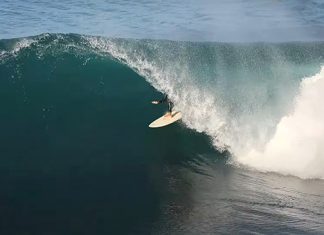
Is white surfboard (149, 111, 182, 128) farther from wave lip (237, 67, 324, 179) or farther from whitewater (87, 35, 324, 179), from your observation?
wave lip (237, 67, 324, 179)

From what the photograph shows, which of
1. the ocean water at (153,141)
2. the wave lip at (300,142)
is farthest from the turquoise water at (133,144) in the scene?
the wave lip at (300,142)

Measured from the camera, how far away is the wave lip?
13727 mm

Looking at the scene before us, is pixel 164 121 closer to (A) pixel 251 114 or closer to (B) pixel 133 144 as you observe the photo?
(B) pixel 133 144

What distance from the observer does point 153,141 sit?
14492 millimetres

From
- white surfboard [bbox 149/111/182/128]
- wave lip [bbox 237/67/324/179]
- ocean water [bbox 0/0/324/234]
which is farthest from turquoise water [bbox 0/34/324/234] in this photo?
wave lip [bbox 237/67/324/179]

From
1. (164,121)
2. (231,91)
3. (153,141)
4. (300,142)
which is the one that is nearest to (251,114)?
(231,91)

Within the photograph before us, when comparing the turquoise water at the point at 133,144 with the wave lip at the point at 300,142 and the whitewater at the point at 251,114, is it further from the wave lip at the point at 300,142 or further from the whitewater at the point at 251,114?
the wave lip at the point at 300,142

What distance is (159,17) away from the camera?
36938 mm

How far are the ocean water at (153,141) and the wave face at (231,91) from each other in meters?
0.04

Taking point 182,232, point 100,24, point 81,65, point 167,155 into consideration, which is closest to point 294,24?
point 100,24

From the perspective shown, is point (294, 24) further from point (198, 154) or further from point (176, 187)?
point (176, 187)

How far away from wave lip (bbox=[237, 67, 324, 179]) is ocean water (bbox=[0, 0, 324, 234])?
0.03m

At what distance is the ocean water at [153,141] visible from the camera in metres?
10.8

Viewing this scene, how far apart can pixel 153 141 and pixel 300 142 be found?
13.1 ft
